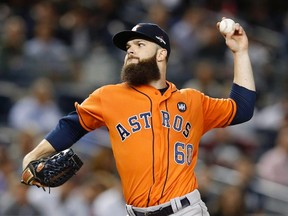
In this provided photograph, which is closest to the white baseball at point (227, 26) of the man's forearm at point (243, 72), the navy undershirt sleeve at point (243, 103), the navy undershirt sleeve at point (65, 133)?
the man's forearm at point (243, 72)

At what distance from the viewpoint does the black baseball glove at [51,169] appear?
5.40 meters

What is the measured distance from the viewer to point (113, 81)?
36.5ft

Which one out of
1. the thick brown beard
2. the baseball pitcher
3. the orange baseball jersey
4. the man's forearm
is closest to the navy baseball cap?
the baseball pitcher

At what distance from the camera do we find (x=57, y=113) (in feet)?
34.6

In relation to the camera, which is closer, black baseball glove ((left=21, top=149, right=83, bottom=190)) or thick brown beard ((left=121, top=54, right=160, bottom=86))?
black baseball glove ((left=21, top=149, right=83, bottom=190))

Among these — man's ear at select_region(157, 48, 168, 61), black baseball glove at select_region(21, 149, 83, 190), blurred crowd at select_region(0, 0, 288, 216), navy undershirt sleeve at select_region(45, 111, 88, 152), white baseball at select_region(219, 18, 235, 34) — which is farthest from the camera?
blurred crowd at select_region(0, 0, 288, 216)

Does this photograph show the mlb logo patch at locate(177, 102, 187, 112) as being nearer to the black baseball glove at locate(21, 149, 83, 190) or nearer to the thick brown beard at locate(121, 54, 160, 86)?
the thick brown beard at locate(121, 54, 160, 86)

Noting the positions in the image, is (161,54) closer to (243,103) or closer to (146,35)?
(146,35)

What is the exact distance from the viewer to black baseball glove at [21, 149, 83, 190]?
17.7 feet

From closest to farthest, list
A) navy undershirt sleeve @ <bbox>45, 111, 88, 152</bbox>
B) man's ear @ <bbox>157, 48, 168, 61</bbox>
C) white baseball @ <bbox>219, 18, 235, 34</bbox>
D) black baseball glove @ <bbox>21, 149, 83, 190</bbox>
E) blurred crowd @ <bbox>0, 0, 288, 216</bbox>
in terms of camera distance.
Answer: black baseball glove @ <bbox>21, 149, 83, 190</bbox>
navy undershirt sleeve @ <bbox>45, 111, 88, 152</bbox>
man's ear @ <bbox>157, 48, 168, 61</bbox>
white baseball @ <bbox>219, 18, 235, 34</bbox>
blurred crowd @ <bbox>0, 0, 288, 216</bbox>

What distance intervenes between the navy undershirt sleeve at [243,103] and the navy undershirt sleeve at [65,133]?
1.04 meters

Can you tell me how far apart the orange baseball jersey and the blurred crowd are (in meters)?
3.22

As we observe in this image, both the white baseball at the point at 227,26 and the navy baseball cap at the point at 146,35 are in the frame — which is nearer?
the navy baseball cap at the point at 146,35

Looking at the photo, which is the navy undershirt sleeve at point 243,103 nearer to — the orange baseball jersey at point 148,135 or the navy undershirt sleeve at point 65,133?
the orange baseball jersey at point 148,135
